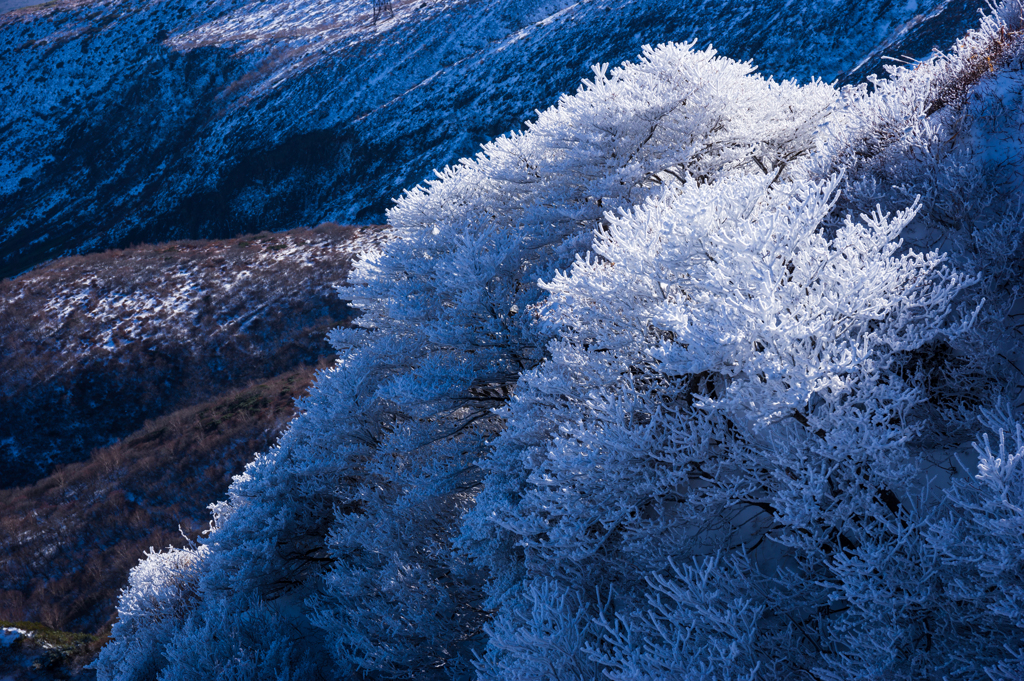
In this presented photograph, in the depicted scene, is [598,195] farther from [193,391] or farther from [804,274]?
[193,391]

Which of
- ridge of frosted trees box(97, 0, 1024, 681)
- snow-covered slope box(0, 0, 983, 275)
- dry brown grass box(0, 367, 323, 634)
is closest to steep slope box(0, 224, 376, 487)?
dry brown grass box(0, 367, 323, 634)

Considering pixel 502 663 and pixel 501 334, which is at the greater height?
pixel 501 334

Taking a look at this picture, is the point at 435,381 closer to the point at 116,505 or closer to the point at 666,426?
the point at 666,426

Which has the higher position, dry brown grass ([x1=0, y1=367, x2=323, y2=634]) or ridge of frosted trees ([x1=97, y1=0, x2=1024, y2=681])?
ridge of frosted trees ([x1=97, y1=0, x2=1024, y2=681])

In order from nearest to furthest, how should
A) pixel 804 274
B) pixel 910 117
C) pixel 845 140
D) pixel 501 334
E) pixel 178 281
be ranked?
pixel 804 274, pixel 910 117, pixel 845 140, pixel 501 334, pixel 178 281

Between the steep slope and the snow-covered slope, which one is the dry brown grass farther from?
the snow-covered slope

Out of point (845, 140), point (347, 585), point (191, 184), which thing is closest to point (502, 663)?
point (347, 585)

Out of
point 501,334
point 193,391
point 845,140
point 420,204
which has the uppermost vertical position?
point 420,204
